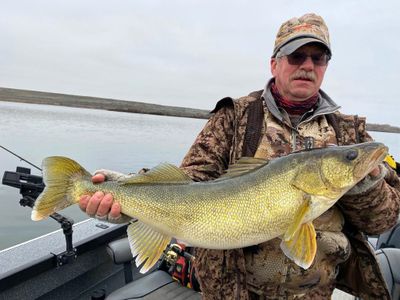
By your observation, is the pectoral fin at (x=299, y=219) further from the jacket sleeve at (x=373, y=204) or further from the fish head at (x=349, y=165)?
the jacket sleeve at (x=373, y=204)

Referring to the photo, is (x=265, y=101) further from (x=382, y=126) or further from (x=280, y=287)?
(x=382, y=126)

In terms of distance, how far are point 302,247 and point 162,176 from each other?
0.99 m

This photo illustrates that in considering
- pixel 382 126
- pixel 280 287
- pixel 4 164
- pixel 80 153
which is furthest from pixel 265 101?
pixel 382 126

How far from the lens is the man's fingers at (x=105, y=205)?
→ 2482 mm

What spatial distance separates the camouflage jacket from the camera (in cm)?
264

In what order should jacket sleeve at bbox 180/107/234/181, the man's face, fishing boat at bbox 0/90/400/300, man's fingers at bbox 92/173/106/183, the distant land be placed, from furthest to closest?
the distant land → fishing boat at bbox 0/90/400/300 → the man's face → jacket sleeve at bbox 180/107/234/181 → man's fingers at bbox 92/173/106/183

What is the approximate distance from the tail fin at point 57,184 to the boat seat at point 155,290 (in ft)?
4.84

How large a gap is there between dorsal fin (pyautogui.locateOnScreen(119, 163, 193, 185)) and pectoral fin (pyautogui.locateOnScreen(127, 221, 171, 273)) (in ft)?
0.95

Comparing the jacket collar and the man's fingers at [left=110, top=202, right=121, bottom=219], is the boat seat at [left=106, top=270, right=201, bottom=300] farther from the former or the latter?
the jacket collar

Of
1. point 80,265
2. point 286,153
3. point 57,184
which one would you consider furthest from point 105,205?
point 80,265

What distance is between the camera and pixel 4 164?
39.8 feet

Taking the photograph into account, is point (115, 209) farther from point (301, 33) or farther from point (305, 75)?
point (301, 33)

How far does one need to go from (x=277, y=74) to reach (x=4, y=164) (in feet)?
37.4

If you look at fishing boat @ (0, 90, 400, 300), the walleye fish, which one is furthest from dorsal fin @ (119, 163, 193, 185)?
fishing boat @ (0, 90, 400, 300)
